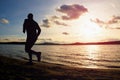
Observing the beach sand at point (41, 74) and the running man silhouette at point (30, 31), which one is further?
the running man silhouette at point (30, 31)

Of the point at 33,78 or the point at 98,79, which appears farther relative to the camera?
the point at 98,79

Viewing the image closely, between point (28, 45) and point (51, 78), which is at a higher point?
point (28, 45)

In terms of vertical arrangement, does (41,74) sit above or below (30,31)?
below

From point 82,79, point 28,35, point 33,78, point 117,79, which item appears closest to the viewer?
point 33,78

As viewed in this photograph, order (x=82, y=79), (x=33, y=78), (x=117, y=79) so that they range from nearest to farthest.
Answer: (x=33, y=78) → (x=82, y=79) → (x=117, y=79)

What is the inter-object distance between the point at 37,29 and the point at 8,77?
381 cm

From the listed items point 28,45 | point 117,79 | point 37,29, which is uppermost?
point 37,29

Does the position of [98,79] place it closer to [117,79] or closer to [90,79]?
[90,79]

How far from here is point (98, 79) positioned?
30.7 feet

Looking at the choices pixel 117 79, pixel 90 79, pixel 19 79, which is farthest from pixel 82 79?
pixel 19 79

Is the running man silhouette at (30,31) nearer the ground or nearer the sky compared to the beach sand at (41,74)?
nearer the sky

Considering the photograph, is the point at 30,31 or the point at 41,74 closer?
the point at 41,74

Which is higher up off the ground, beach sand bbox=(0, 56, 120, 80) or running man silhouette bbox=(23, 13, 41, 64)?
running man silhouette bbox=(23, 13, 41, 64)

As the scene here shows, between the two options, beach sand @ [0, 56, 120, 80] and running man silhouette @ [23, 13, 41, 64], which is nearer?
beach sand @ [0, 56, 120, 80]
